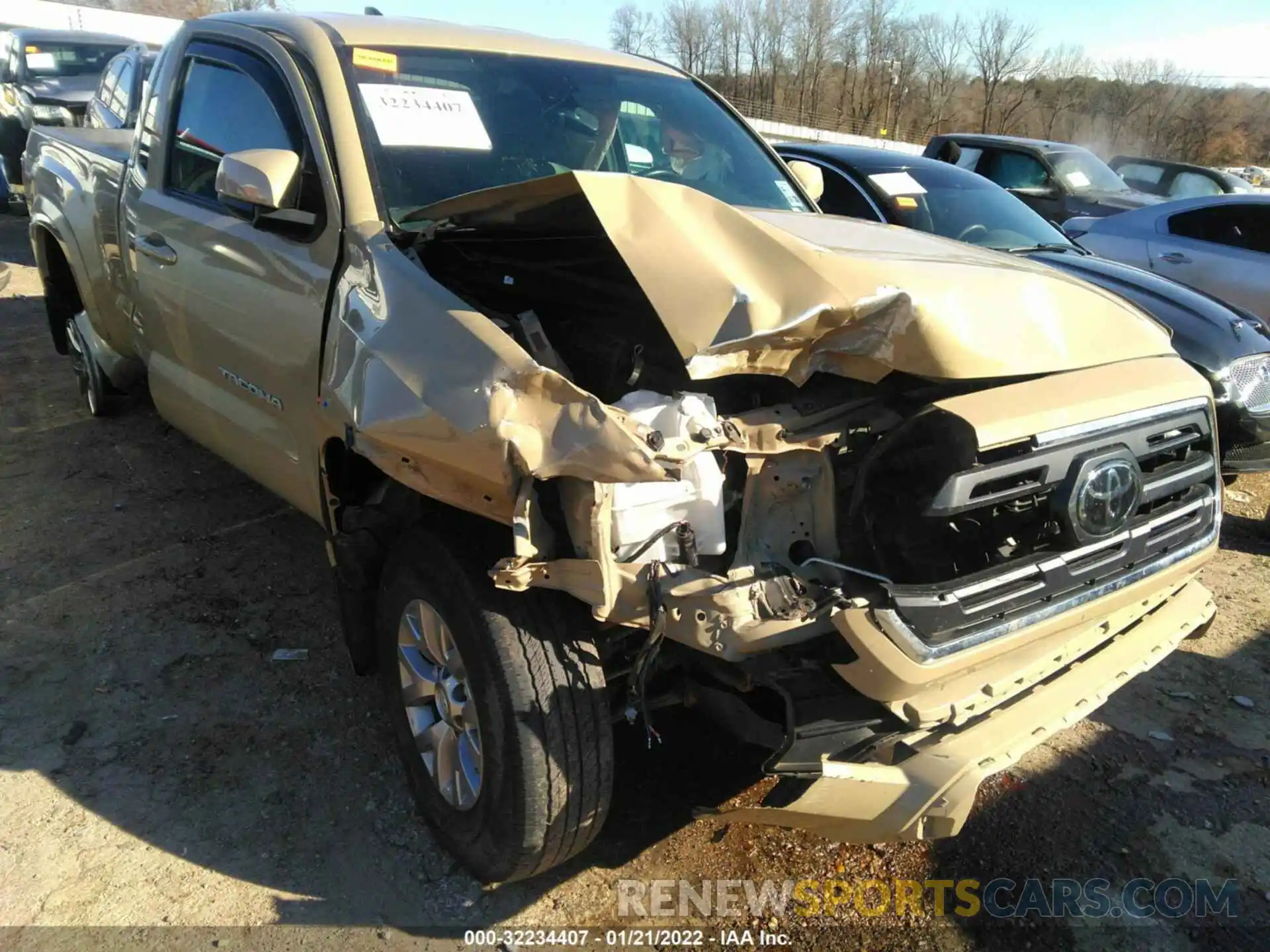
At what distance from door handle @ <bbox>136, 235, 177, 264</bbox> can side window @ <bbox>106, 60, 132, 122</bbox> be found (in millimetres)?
2698

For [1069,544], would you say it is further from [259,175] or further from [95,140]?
[95,140]

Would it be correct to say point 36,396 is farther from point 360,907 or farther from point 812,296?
point 812,296

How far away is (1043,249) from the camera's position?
602 centimetres

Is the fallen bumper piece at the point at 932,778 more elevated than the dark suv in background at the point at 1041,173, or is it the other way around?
the dark suv in background at the point at 1041,173

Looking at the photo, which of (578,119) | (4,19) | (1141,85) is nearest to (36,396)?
(578,119)

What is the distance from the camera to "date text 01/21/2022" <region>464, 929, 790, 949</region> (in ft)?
7.57

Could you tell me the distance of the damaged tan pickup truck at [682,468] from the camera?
76.3 inches

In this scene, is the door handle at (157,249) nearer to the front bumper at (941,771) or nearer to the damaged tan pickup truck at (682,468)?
the damaged tan pickup truck at (682,468)

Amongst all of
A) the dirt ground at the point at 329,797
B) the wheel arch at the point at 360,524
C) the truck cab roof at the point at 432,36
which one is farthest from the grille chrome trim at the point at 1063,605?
the truck cab roof at the point at 432,36

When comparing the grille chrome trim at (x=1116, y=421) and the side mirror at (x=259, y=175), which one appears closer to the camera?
the grille chrome trim at (x=1116, y=421)

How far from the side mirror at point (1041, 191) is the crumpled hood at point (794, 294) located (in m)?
8.16

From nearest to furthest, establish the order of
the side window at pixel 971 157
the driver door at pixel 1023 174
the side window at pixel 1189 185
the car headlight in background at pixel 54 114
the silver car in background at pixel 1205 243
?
the silver car in background at pixel 1205 243
the driver door at pixel 1023 174
the side window at pixel 971 157
the car headlight in background at pixel 54 114
the side window at pixel 1189 185

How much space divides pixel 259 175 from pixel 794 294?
1.58 meters

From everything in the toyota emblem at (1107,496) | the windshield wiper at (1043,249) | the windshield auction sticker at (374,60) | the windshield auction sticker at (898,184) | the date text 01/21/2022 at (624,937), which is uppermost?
the windshield auction sticker at (374,60)
